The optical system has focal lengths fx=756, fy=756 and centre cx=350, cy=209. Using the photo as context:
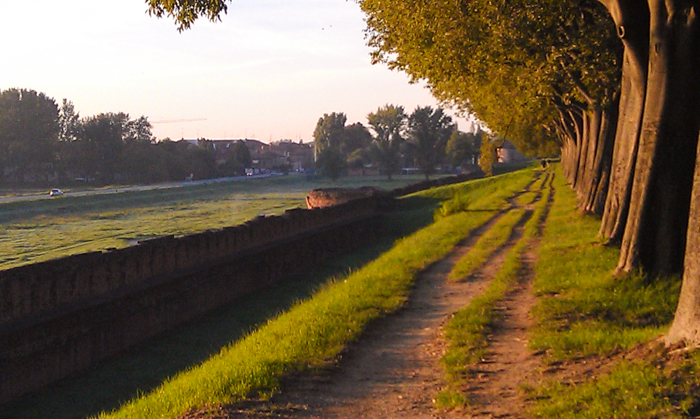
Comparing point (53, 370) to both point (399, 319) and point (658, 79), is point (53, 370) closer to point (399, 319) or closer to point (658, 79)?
point (399, 319)

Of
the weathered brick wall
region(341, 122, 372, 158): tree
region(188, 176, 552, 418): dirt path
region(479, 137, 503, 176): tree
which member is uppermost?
region(341, 122, 372, 158): tree

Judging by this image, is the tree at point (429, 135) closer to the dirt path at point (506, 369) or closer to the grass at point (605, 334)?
the grass at point (605, 334)

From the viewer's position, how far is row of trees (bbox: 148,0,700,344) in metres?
9.47

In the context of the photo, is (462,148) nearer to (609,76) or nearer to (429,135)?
(429,135)

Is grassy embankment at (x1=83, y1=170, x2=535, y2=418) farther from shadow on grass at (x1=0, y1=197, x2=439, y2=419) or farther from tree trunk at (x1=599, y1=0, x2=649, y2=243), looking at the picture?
tree trunk at (x1=599, y1=0, x2=649, y2=243)

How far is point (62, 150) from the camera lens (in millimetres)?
101188

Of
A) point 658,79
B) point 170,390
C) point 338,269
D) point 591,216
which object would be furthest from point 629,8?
point 338,269

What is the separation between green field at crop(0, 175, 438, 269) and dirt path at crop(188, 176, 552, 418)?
2409cm

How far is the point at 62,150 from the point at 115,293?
93.2 metres

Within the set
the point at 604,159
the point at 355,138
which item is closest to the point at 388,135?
the point at 355,138

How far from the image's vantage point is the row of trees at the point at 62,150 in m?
98.7

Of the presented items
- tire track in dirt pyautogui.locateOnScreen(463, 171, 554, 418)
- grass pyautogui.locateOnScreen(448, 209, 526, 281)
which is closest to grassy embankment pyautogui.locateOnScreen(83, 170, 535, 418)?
grass pyautogui.locateOnScreen(448, 209, 526, 281)

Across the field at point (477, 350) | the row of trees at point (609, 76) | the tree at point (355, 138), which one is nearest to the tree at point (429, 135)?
the tree at point (355, 138)

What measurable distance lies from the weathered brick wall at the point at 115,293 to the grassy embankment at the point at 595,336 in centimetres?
697
